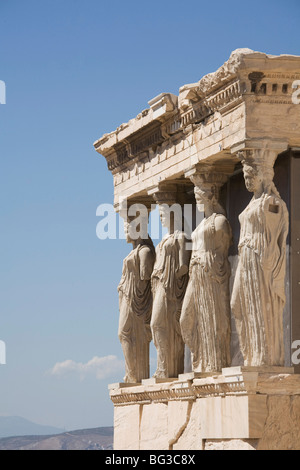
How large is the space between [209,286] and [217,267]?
0.22 metres

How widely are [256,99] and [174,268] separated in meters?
2.94

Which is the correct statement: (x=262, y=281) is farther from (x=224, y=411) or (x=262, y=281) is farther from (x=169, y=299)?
(x=169, y=299)

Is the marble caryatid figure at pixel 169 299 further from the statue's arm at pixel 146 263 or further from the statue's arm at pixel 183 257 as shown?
the statue's arm at pixel 146 263

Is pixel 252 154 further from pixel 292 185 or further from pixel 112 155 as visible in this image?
pixel 112 155

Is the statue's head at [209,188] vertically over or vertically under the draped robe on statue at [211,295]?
over

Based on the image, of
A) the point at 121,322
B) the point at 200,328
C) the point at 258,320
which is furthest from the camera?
the point at 121,322

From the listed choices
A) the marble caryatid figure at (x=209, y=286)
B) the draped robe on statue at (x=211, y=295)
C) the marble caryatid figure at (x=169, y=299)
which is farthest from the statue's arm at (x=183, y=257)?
the draped robe on statue at (x=211, y=295)

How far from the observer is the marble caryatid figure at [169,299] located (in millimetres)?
16781

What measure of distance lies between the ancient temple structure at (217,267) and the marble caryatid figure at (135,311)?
0.04 feet

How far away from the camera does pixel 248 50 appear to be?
14.4m

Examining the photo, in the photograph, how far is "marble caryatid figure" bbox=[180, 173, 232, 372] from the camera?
15617mm

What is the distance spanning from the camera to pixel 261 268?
1442cm

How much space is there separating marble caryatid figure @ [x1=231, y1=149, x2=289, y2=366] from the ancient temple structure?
0.01 meters
